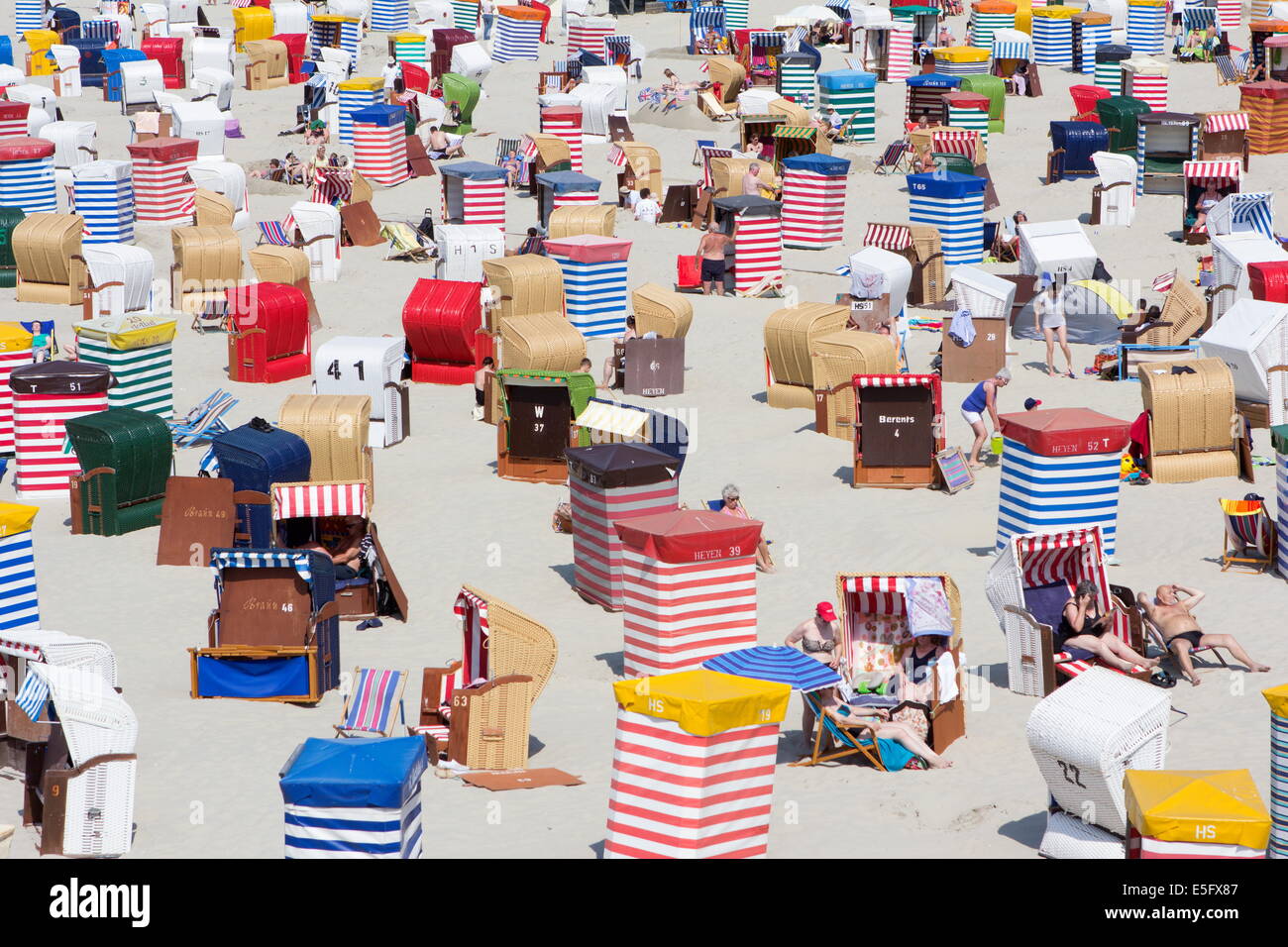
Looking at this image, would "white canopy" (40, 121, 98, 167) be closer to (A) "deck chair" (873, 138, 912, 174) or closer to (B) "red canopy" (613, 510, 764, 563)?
(A) "deck chair" (873, 138, 912, 174)

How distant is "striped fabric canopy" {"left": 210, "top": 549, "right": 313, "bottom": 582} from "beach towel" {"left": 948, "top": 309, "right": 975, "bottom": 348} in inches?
448

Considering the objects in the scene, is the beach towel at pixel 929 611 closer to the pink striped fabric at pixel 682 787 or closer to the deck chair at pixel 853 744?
the deck chair at pixel 853 744

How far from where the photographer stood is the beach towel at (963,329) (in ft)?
77.1

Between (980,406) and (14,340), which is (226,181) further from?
(980,406)

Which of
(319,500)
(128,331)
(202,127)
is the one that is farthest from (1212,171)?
(202,127)

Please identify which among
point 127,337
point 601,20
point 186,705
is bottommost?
point 186,705

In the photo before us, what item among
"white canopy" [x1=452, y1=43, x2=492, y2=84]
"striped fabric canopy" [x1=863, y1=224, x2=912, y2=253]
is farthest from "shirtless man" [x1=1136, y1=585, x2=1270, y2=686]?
"white canopy" [x1=452, y1=43, x2=492, y2=84]

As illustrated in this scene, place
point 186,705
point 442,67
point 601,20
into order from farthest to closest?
point 601,20 → point 442,67 → point 186,705

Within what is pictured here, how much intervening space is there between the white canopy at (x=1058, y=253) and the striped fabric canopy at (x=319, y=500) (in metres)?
12.8

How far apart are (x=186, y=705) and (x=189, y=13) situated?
139 ft

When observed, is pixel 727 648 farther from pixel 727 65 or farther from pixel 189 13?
pixel 189 13

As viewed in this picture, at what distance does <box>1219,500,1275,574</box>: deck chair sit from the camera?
16.7m
